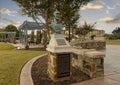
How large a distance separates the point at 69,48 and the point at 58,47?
0.45m

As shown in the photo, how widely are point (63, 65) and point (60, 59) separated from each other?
28cm

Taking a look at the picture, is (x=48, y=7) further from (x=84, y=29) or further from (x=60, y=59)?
(x=84, y=29)

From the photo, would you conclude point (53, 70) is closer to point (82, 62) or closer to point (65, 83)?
point (65, 83)

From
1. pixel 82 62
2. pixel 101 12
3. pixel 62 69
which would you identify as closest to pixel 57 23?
pixel 62 69

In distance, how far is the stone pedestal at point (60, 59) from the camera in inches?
228

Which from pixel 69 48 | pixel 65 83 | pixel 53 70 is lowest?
pixel 65 83

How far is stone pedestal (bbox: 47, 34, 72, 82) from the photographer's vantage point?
5.80m

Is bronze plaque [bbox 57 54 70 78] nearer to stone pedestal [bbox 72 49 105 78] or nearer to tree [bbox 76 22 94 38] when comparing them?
stone pedestal [bbox 72 49 105 78]

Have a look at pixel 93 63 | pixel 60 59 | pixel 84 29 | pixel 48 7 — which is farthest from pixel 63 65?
pixel 84 29

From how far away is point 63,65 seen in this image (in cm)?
598

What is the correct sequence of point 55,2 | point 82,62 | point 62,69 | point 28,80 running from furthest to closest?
point 55,2, point 82,62, point 62,69, point 28,80

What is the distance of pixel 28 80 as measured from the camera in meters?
5.62

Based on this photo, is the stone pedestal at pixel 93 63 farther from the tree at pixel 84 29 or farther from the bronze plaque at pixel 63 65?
the tree at pixel 84 29

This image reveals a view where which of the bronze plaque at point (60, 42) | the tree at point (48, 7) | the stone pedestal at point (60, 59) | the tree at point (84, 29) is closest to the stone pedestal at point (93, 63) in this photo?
the stone pedestal at point (60, 59)
